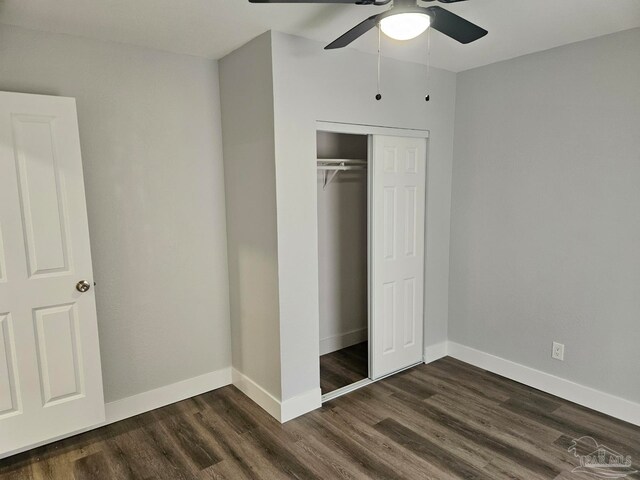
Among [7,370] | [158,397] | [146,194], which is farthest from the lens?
[158,397]

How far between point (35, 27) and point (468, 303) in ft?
11.9

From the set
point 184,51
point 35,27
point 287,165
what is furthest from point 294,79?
point 35,27

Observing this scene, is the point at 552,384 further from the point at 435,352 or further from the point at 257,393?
the point at 257,393

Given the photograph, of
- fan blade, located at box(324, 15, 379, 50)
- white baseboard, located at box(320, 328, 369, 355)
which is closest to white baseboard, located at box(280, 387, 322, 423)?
white baseboard, located at box(320, 328, 369, 355)

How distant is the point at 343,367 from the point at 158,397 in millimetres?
1489

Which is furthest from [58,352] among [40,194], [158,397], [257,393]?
[257,393]

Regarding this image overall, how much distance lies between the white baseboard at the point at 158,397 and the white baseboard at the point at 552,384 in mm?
2054

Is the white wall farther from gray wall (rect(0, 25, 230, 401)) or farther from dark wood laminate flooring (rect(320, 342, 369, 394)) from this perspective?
gray wall (rect(0, 25, 230, 401))

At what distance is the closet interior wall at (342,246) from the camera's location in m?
3.84

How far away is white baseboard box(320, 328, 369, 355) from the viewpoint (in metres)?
3.98

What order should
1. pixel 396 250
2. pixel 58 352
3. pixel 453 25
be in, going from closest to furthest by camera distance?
pixel 453 25 < pixel 58 352 < pixel 396 250

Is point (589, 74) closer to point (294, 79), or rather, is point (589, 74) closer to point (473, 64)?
point (473, 64)

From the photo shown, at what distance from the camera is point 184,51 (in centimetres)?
292

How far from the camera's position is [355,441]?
2.64 metres
